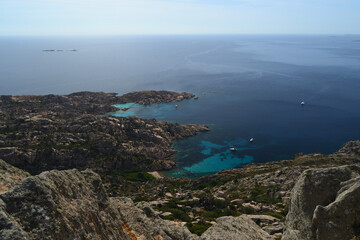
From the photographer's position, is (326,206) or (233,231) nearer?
(326,206)

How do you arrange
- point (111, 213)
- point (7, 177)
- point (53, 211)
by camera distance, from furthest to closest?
point (111, 213) < point (7, 177) < point (53, 211)

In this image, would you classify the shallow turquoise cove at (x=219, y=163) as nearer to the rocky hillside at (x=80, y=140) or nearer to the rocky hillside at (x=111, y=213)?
the rocky hillside at (x=80, y=140)

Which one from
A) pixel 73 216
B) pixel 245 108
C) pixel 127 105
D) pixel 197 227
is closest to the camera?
pixel 73 216

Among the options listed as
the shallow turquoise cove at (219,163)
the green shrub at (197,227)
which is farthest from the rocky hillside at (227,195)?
the shallow turquoise cove at (219,163)

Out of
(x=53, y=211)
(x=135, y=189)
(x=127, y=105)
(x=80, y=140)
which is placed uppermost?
(x=53, y=211)

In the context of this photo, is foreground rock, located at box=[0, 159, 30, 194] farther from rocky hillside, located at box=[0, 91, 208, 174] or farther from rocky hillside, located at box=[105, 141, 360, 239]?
rocky hillside, located at box=[0, 91, 208, 174]

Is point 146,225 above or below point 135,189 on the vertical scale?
above

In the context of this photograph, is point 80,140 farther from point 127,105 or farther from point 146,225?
point 146,225

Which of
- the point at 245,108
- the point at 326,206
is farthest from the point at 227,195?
the point at 245,108
